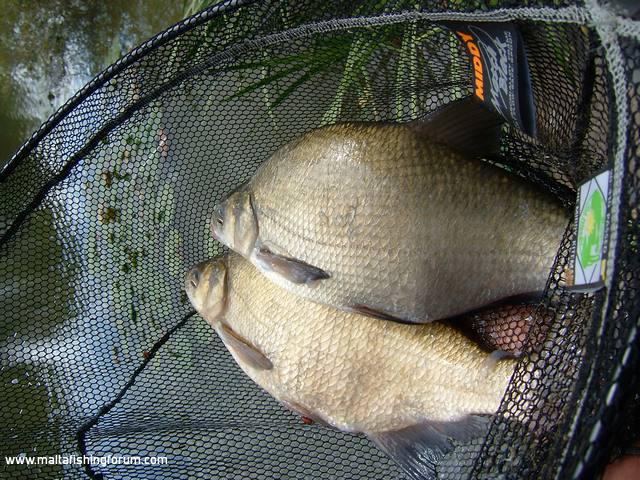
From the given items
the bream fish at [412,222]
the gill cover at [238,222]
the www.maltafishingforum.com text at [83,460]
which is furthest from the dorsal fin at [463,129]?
the www.maltafishingforum.com text at [83,460]

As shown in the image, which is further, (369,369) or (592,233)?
(369,369)

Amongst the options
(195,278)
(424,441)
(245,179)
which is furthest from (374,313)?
(245,179)

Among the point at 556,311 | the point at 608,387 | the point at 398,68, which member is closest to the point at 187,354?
the point at 398,68

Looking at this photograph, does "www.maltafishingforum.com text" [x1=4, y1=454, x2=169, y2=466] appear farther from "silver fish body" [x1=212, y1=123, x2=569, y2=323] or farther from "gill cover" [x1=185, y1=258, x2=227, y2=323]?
"silver fish body" [x1=212, y1=123, x2=569, y2=323]

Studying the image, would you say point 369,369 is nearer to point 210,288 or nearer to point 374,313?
point 374,313

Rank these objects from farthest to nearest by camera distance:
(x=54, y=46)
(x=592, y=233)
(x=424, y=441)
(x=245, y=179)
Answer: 1. (x=54, y=46)
2. (x=245, y=179)
3. (x=424, y=441)
4. (x=592, y=233)

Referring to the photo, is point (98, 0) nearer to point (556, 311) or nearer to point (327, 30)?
point (327, 30)
